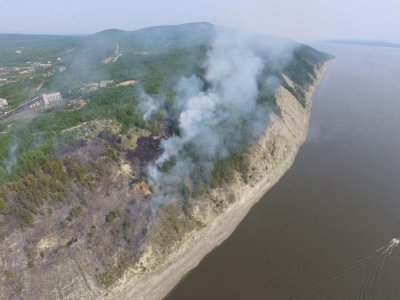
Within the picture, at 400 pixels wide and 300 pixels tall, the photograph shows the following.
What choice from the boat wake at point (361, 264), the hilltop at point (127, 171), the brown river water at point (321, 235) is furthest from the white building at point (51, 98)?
the boat wake at point (361, 264)

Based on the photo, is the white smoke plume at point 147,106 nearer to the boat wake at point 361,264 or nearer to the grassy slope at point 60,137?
the grassy slope at point 60,137

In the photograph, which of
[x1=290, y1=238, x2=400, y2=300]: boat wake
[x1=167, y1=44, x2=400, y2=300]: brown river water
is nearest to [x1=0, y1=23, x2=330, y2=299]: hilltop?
[x1=167, y1=44, x2=400, y2=300]: brown river water

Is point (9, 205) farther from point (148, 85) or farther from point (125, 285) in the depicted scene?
point (148, 85)

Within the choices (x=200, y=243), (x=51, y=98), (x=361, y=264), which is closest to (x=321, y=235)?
(x=361, y=264)

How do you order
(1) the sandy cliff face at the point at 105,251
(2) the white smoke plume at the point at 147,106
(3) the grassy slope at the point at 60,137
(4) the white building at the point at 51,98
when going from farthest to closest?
(4) the white building at the point at 51,98 → (2) the white smoke plume at the point at 147,106 → (3) the grassy slope at the point at 60,137 → (1) the sandy cliff face at the point at 105,251

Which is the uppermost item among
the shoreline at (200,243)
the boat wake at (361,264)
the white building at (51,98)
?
the white building at (51,98)

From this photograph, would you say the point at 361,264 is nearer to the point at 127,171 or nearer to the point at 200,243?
the point at 200,243

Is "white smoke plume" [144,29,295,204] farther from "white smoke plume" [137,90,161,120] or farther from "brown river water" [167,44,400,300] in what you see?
"brown river water" [167,44,400,300]
